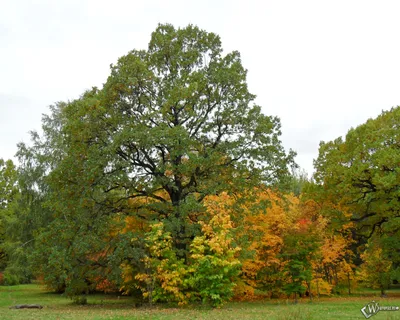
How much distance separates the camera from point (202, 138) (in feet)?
74.7

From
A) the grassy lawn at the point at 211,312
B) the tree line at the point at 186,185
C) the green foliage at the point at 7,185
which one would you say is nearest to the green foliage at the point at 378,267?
the tree line at the point at 186,185

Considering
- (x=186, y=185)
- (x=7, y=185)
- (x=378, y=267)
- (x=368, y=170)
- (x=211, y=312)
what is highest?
(x=7, y=185)

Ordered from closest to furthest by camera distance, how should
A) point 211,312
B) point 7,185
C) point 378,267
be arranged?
point 211,312 < point 378,267 < point 7,185

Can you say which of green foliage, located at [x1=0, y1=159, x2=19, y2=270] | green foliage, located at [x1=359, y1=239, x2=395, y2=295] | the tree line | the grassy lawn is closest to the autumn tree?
the tree line

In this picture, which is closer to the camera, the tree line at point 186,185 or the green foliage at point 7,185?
the tree line at point 186,185

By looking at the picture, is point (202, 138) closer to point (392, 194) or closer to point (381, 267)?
point (392, 194)

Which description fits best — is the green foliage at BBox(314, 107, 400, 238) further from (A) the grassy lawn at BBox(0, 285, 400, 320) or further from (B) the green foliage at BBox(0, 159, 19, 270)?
(B) the green foliage at BBox(0, 159, 19, 270)

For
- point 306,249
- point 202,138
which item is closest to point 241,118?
point 202,138

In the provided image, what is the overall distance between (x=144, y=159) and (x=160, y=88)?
161 inches

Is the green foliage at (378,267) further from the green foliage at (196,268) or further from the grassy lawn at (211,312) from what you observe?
the green foliage at (196,268)

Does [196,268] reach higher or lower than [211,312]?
higher

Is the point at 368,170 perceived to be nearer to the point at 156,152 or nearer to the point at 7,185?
the point at 156,152

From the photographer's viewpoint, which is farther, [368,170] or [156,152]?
[368,170]

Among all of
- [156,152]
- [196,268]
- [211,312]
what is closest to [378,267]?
[196,268]
